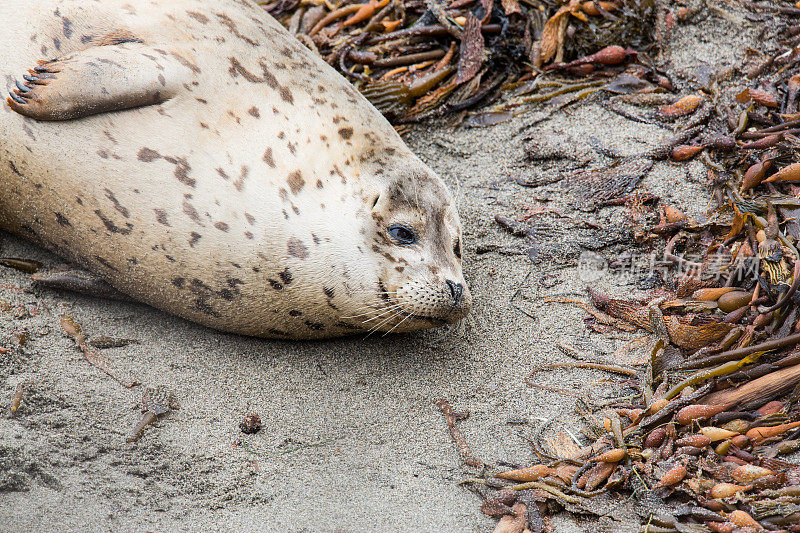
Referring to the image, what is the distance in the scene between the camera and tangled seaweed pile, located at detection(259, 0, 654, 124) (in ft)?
14.5

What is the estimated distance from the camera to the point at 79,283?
11.0ft

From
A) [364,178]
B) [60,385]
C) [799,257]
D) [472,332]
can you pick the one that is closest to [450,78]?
[364,178]

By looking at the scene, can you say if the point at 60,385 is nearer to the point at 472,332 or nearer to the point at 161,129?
the point at 161,129

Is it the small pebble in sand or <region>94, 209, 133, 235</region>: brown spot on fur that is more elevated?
<region>94, 209, 133, 235</region>: brown spot on fur

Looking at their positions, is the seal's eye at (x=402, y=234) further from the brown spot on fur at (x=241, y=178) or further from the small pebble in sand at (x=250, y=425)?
the small pebble in sand at (x=250, y=425)

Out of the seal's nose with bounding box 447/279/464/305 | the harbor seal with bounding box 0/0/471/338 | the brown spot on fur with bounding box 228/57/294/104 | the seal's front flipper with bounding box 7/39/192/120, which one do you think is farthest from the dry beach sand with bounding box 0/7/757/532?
the brown spot on fur with bounding box 228/57/294/104

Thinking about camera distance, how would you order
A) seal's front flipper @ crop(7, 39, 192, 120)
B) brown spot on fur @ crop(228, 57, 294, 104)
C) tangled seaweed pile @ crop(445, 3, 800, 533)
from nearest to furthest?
tangled seaweed pile @ crop(445, 3, 800, 533) → seal's front flipper @ crop(7, 39, 192, 120) → brown spot on fur @ crop(228, 57, 294, 104)

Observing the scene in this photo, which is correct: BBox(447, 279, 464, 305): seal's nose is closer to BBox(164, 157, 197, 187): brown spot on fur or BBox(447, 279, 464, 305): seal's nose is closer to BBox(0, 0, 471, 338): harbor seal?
BBox(0, 0, 471, 338): harbor seal

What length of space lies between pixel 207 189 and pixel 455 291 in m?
1.11

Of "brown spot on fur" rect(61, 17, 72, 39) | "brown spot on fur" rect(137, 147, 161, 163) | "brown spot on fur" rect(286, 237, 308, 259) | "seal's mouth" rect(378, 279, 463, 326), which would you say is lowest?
"seal's mouth" rect(378, 279, 463, 326)

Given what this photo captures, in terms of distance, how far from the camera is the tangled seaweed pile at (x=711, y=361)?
2.44 metres

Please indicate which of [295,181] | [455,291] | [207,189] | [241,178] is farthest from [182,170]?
[455,291]

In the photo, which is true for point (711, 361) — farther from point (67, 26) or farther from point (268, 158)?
point (67, 26)

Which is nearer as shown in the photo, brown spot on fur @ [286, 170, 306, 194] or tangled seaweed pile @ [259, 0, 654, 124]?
brown spot on fur @ [286, 170, 306, 194]
